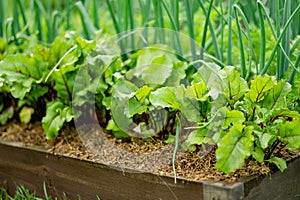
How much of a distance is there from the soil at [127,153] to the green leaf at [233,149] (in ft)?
0.23

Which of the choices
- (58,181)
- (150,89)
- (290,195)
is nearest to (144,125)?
(150,89)

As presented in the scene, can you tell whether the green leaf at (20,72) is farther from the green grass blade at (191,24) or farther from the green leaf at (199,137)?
the green leaf at (199,137)

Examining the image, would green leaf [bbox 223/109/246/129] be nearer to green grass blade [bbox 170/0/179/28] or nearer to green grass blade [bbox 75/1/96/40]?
green grass blade [bbox 170/0/179/28]

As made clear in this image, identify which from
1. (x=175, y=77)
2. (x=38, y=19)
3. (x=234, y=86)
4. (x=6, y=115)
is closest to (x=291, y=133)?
(x=234, y=86)

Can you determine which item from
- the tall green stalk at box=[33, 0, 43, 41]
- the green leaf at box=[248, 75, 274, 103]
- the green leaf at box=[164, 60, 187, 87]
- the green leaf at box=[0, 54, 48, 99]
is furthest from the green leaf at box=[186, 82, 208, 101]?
the tall green stalk at box=[33, 0, 43, 41]

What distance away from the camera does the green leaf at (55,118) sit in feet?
5.63

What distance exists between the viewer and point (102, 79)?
67.0 inches

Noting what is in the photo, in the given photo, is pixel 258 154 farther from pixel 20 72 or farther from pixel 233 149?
pixel 20 72

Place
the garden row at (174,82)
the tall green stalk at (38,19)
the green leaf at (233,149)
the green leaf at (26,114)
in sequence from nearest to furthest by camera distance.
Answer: the green leaf at (233,149)
the garden row at (174,82)
the green leaf at (26,114)
the tall green stalk at (38,19)

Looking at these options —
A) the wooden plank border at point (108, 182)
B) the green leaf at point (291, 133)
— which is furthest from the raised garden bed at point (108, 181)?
the green leaf at point (291, 133)

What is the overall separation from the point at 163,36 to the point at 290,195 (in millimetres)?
685

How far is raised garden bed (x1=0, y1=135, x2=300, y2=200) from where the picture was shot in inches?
53.6

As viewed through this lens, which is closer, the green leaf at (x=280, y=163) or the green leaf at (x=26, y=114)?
the green leaf at (x=280, y=163)

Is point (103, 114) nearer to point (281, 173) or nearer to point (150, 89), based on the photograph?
point (150, 89)
